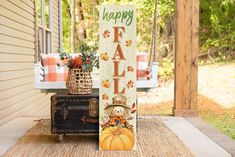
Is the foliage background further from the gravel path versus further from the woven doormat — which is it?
the woven doormat

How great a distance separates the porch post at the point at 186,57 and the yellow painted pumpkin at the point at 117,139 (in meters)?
2.36

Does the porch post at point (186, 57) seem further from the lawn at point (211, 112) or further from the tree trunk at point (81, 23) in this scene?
the tree trunk at point (81, 23)

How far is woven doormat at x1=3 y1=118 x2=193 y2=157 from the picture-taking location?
4.12 meters

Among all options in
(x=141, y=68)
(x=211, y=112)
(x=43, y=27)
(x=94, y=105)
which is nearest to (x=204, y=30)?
(x=211, y=112)

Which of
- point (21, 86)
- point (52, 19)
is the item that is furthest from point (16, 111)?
point (52, 19)

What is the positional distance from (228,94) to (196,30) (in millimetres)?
5212

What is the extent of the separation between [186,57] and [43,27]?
3.48m

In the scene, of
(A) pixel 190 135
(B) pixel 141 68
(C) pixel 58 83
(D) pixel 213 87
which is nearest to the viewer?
(A) pixel 190 135

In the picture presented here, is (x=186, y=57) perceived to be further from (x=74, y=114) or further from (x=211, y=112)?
(x=211, y=112)

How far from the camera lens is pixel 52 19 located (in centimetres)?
1043

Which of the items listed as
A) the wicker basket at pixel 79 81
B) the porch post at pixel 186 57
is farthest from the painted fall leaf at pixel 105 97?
the porch post at pixel 186 57

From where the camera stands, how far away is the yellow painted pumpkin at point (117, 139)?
4305mm

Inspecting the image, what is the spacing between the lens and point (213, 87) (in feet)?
39.6

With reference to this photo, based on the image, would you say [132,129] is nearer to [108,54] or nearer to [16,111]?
[108,54]
